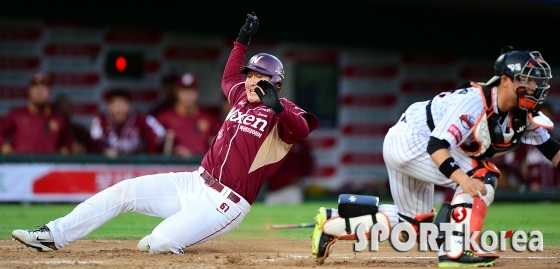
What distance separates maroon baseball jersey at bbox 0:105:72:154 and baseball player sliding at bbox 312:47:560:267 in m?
7.18

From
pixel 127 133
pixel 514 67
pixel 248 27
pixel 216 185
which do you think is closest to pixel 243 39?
pixel 248 27

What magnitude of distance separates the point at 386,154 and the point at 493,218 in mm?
4732

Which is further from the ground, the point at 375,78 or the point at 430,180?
the point at 375,78

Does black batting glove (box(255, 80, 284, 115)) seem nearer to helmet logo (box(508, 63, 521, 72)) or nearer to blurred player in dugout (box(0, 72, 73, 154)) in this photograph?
helmet logo (box(508, 63, 521, 72))

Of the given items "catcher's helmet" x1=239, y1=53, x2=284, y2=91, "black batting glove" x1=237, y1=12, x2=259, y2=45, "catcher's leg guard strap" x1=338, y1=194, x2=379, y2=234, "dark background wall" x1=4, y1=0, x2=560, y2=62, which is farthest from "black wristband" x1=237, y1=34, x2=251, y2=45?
"dark background wall" x1=4, y1=0, x2=560, y2=62

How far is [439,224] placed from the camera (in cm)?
549

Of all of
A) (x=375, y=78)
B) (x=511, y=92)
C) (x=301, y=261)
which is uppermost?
(x=375, y=78)

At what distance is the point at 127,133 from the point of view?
12.2m

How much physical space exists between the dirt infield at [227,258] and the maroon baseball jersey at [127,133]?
5.05 metres

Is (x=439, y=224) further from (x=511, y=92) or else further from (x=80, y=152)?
(x=80, y=152)

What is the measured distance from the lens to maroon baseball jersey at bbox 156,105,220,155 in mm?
12508

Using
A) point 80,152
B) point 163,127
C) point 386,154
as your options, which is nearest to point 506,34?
point 163,127

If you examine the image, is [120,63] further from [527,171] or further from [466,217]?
[466,217]

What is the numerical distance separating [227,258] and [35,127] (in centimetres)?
677
